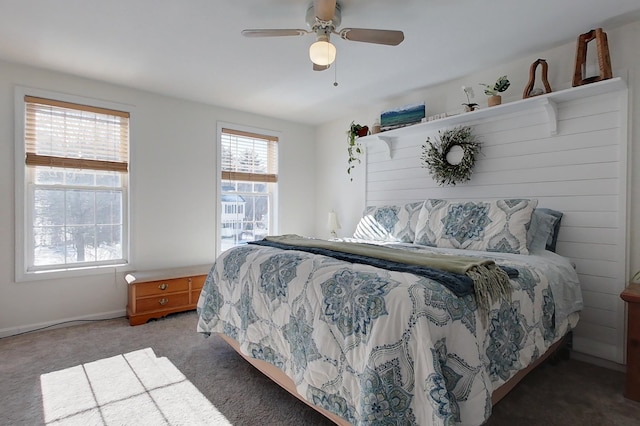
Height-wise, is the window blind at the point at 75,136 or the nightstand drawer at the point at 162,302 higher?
the window blind at the point at 75,136

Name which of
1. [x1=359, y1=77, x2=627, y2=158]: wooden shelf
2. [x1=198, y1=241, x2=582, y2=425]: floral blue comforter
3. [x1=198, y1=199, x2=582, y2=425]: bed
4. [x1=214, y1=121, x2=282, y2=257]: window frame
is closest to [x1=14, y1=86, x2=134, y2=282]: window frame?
[x1=214, y1=121, x2=282, y2=257]: window frame

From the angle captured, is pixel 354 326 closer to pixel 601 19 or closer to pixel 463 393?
pixel 463 393

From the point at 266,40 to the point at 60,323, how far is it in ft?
10.3

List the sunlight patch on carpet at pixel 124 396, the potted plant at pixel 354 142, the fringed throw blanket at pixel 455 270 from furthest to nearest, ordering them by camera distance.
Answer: the potted plant at pixel 354 142
the sunlight patch on carpet at pixel 124 396
the fringed throw blanket at pixel 455 270

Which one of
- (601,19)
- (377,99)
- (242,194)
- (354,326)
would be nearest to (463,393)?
(354,326)

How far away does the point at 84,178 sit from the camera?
334 centimetres

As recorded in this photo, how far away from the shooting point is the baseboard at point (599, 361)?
93.1 inches

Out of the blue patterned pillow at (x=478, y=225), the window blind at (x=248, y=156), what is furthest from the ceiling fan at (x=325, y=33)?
the window blind at (x=248, y=156)

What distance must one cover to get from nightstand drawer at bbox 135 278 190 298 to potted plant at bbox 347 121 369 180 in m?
2.42

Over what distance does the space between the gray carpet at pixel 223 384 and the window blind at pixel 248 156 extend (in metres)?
2.07

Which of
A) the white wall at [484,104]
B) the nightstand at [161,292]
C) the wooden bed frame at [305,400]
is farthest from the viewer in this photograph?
the nightstand at [161,292]

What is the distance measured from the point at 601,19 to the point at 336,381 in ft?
9.37

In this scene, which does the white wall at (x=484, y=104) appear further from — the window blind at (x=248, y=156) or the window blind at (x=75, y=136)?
the window blind at (x=75, y=136)

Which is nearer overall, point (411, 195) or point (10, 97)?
point (10, 97)
